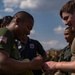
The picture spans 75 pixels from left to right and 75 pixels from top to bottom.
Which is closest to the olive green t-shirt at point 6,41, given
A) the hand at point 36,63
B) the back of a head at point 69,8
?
the hand at point 36,63

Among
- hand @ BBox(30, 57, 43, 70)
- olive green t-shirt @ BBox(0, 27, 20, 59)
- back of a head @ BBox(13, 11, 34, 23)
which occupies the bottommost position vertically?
hand @ BBox(30, 57, 43, 70)

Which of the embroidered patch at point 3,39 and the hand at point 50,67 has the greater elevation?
the embroidered patch at point 3,39

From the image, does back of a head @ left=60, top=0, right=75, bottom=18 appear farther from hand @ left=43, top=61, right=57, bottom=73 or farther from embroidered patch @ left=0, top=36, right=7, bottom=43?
embroidered patch @ left=0, top=36, right=7, bottom=43

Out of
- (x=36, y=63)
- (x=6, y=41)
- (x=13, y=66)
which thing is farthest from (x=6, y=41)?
(x=36, y=63)

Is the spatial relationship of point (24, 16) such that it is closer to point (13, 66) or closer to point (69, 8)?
point (69, 8)

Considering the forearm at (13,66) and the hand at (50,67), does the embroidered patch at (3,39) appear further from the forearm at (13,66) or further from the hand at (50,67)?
the hand at (50,67)

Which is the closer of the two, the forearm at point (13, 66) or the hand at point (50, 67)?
the forearm at point (13, 66)

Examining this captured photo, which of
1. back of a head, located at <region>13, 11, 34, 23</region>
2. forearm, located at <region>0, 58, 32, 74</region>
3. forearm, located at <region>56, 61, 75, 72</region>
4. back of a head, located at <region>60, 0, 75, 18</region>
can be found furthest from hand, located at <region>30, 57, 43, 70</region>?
back of a head, located at <region>60, 0, 75, 18</region>

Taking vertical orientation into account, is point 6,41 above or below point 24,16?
below

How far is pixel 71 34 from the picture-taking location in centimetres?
548

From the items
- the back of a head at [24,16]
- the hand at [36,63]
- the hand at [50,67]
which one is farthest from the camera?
the back of a head at [24,16]


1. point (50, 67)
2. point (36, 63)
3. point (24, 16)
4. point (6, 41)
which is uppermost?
point (24, 16)

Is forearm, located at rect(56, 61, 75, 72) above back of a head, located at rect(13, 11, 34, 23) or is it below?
below

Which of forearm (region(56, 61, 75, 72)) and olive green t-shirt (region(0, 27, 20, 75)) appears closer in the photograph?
olive green t-shirt (region(0, 27, 20, 75))
